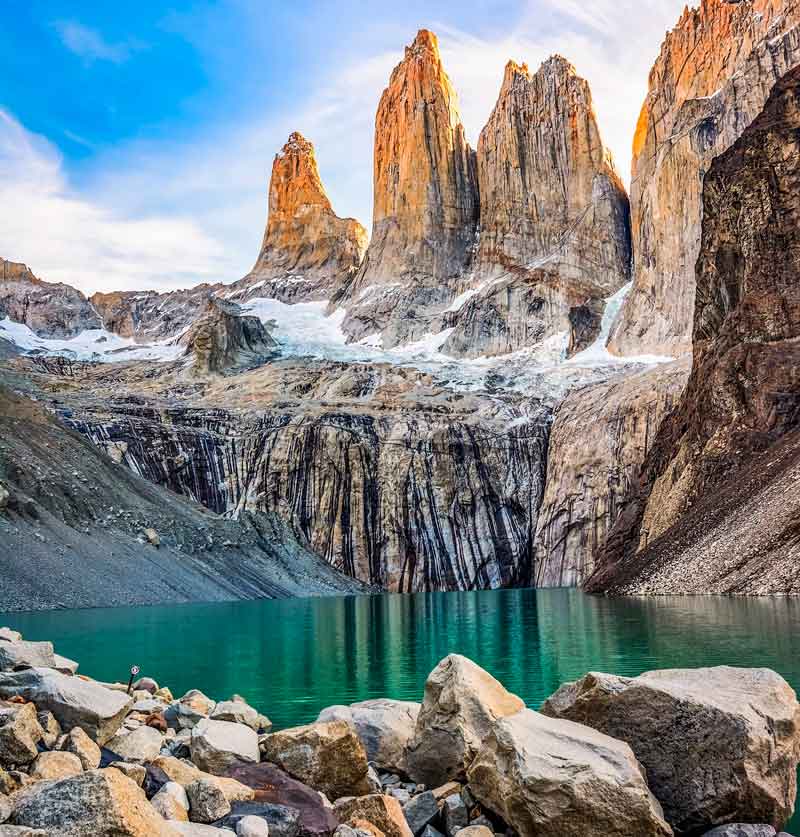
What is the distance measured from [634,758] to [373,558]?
247ft

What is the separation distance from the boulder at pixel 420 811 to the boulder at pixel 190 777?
1.54 meters

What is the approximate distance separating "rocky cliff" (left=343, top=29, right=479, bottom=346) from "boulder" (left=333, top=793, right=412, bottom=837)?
125661 mm

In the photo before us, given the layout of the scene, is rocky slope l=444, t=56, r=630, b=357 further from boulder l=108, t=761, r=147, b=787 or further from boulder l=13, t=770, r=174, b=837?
boulder l=13, t=770, r=174, b=837

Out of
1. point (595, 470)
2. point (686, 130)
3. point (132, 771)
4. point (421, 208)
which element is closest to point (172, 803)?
point (132, 771)

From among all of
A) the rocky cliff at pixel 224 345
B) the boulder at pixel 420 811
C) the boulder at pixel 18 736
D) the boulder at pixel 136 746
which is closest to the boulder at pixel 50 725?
the boulder at pixel 18 736

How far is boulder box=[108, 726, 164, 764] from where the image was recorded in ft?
29.7

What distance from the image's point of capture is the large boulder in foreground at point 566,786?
7289 mm

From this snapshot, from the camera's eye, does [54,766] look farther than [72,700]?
No

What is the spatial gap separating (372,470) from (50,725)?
78.3m

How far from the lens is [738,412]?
54312 mm

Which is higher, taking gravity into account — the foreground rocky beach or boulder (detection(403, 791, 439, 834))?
the foreground rocky beach

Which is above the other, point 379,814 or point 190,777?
point 190,777

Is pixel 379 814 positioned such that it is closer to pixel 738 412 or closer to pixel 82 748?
pixel 82 748

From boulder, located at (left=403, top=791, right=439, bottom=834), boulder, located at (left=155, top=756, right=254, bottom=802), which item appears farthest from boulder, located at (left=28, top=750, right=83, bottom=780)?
boulder, located at (left=403, top=791, right=439, bottom=834)
